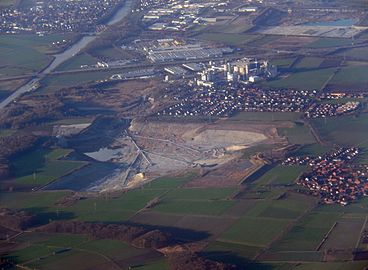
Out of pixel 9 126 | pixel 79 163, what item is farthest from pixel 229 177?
pixel 9 126

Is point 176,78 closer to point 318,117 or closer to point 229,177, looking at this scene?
point 318,117

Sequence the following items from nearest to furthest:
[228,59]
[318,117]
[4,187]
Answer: [4,187] → [318,117] → [228,59]

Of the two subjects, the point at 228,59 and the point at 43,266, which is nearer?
the point at 43,266

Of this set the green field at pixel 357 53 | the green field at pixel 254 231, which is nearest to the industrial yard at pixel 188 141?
the green field at pixel 254 231

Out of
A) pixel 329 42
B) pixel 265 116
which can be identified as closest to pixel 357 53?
pixel 329 42

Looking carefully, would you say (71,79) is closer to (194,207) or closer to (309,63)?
(309,63)

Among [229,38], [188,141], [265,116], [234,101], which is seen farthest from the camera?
[229,38]

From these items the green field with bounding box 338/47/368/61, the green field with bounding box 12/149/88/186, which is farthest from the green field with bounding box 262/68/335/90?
the green field with bounding box 12/149/88/186
